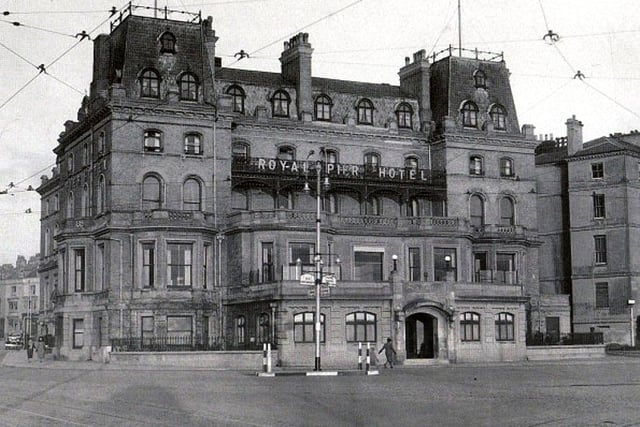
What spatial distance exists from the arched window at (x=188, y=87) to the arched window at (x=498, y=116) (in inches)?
828

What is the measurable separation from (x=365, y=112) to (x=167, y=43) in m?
14.3

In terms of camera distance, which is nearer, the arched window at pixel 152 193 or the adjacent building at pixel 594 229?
the arched window at pixel 152 193

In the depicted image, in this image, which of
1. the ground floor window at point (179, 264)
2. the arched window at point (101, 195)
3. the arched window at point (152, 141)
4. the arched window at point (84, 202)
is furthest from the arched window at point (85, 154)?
the ground floor window at point (179, 264)

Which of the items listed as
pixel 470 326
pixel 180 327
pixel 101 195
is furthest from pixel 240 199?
pixel 470 326

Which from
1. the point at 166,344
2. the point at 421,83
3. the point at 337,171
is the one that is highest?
the point at 421,83

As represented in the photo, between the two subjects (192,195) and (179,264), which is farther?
(192,195)

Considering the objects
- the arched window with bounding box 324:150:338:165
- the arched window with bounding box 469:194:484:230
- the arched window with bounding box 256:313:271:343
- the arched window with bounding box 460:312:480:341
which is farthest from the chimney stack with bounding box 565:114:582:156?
the arched window with bounding box 256:313:271:343

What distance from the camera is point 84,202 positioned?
64500mm

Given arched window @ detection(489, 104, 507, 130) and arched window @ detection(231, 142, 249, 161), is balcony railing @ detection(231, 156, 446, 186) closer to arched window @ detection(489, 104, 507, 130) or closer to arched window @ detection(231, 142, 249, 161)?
arched window @ detection(231, 142, 249, 161)

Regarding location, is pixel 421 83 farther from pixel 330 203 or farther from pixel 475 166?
pixel 330 203

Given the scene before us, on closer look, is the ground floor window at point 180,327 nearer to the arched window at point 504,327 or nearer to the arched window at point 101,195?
the arched window at point 101,195

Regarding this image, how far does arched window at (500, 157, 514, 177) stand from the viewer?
69.8m

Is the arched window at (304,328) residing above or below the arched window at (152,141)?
below

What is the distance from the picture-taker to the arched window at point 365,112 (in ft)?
224
